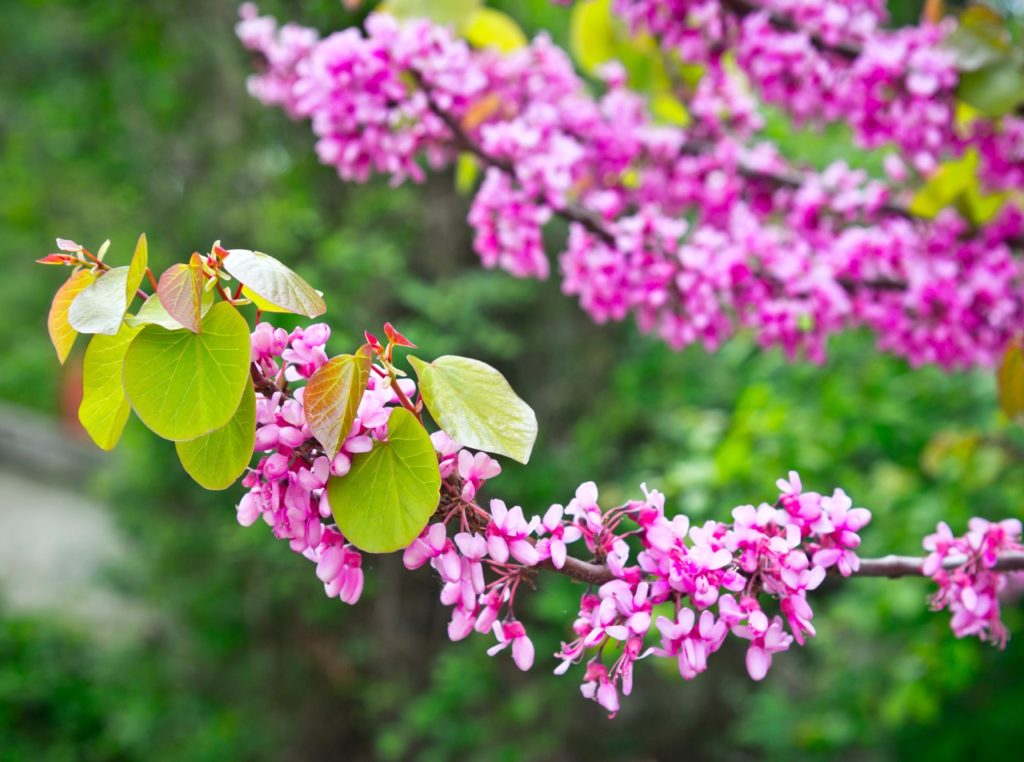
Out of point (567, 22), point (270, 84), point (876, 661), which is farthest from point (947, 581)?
point (567, 22)

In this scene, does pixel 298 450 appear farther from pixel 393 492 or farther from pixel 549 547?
pixel 549 547

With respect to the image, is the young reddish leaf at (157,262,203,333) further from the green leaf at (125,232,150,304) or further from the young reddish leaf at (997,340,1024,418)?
the young reddish leaf at (997,340,1024,418)

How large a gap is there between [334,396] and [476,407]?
95mm

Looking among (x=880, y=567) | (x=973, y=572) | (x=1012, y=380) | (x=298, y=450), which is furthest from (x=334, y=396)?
(x=1012, y=380)

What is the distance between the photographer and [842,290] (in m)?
1.40

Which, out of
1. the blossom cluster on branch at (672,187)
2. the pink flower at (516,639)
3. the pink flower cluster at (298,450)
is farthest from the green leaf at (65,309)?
the blossom cluster on branch at (672,187)

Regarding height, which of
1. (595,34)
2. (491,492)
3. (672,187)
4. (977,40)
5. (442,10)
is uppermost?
(977,40)

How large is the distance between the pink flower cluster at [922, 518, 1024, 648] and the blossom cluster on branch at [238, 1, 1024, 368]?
1.78ft

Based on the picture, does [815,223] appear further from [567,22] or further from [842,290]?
[567,22]

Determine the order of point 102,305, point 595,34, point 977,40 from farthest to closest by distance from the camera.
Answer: point 595,34 → point 977,40 → point 102,305

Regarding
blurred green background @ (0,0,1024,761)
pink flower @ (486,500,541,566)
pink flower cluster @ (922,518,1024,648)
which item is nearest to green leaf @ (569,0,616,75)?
blurred green background @ (0,0,1024,761)

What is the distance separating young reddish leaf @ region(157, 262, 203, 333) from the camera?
59cm

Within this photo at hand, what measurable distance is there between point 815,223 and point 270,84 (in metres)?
0.88

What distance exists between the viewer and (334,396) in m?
0.60
